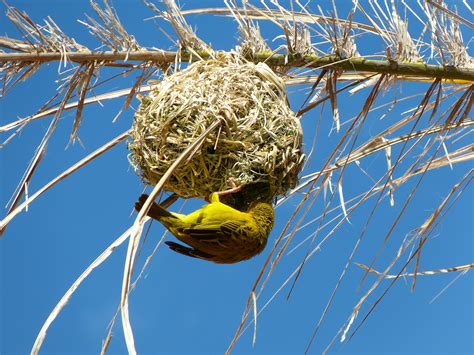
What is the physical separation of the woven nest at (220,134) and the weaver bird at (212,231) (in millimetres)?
232

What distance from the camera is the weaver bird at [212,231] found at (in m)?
2.53

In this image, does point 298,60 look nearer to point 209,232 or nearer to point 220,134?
point 220,134

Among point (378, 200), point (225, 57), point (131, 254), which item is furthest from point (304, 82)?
point (131, 254)

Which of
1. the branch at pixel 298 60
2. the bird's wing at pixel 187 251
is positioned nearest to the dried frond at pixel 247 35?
the branch at pixel 298 60

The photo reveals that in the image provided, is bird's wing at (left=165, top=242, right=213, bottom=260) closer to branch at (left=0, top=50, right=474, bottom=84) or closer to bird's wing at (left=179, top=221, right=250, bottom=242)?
bird's wing at (left=179, top=221, right=250, bottom=242)

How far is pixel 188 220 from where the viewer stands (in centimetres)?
256

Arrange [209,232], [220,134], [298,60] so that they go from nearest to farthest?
[209,232] < [220,134] < [298,60]

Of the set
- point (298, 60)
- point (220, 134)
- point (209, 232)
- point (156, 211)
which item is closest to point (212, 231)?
point (209, 232)

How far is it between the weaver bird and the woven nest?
0.23m

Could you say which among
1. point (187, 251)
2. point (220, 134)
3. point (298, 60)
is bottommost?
point (187, 251)

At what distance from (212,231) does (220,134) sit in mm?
433

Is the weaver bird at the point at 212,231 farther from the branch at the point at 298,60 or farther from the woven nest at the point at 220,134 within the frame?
the branch at the point at 298,60

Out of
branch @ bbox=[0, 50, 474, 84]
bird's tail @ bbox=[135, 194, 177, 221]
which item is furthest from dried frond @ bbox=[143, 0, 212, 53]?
bird's tail @ bbox=[135, 194, 177, 221]

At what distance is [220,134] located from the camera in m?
2.81
